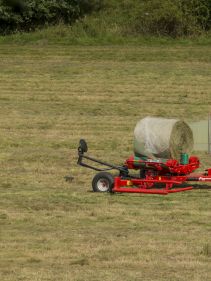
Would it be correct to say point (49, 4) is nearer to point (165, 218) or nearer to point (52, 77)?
point (52, 77)

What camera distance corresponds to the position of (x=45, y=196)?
2061 cm

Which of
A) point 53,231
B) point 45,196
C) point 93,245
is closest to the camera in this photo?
point 93,245

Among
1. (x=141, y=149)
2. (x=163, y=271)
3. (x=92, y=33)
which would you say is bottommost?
(x=163, y=271)

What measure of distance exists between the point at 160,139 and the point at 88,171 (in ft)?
11.2

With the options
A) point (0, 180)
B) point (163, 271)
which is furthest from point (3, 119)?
point (163, 271)

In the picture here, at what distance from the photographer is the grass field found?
1506cm

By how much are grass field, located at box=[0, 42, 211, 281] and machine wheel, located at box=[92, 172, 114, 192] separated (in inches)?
9.6

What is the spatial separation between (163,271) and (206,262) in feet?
2.88

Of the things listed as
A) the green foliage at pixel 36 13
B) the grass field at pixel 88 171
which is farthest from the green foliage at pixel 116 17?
the grass field at pixel 88 171

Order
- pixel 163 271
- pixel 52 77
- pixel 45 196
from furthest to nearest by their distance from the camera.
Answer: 1. pixel 52 77
2. pixel 45 196
3. pixel 163 271

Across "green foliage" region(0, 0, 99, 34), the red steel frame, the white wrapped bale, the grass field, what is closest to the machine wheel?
the red steel frame

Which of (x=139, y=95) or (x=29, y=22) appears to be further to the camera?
(x=29, y=22)

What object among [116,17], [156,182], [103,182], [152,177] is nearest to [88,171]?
[103,182]

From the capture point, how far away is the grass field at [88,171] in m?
15.1
